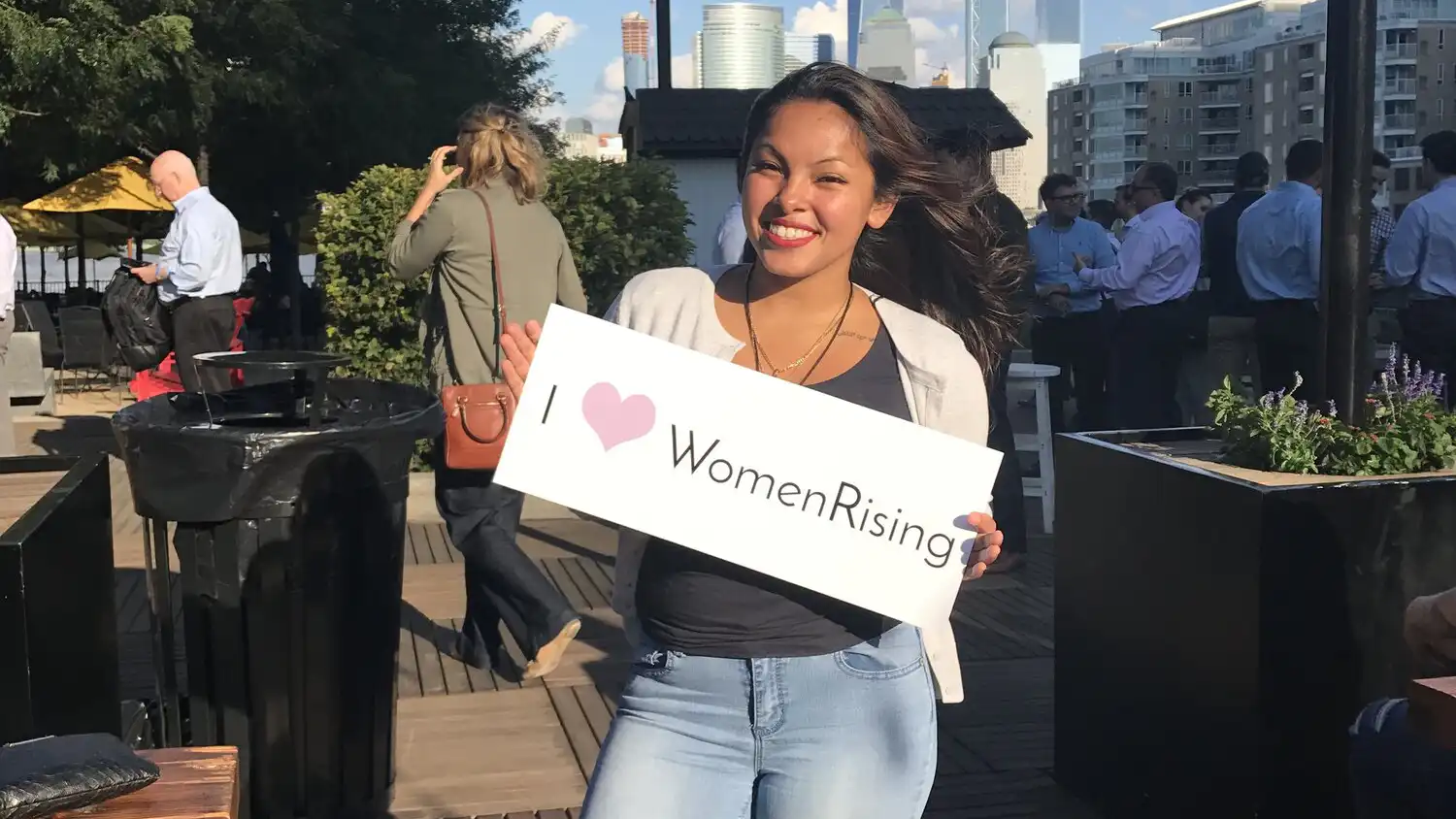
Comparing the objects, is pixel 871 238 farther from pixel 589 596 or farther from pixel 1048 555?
pixel 1048 555

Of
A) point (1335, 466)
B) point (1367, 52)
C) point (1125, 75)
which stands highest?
point (1125, 75)

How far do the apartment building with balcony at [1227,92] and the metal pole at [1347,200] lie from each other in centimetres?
12767

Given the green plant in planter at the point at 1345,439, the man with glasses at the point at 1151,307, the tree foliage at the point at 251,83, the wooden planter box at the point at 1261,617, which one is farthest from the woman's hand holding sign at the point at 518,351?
the tree foliage at the point at 251,83

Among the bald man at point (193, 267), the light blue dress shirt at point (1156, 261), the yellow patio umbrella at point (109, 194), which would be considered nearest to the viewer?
the bald man at point (193, 267)

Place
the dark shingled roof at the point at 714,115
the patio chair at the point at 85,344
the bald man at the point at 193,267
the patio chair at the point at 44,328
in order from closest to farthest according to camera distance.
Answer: the bald man at the point at 193,267
the dark shingled roof at the point at 714,115
the patio chair at the point at 85,344
the patio chair at the point at 44,328

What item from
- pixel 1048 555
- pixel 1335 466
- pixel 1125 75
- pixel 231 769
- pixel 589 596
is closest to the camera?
pixel 231 769

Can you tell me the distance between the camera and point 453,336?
16.1 feet

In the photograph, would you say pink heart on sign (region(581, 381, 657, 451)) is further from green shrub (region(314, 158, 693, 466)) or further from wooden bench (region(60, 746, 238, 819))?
green shrub (region(314, 158, 693, 466))

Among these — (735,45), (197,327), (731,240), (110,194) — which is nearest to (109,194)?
(110,194)

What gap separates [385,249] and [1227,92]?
159 m

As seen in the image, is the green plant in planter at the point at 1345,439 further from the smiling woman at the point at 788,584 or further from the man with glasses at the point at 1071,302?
the man with glasses at the point at 1071,302

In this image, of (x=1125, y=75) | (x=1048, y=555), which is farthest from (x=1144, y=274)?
(x=1125, y=75)

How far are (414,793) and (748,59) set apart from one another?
139 m

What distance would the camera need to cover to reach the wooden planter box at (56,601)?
221 centimetres
